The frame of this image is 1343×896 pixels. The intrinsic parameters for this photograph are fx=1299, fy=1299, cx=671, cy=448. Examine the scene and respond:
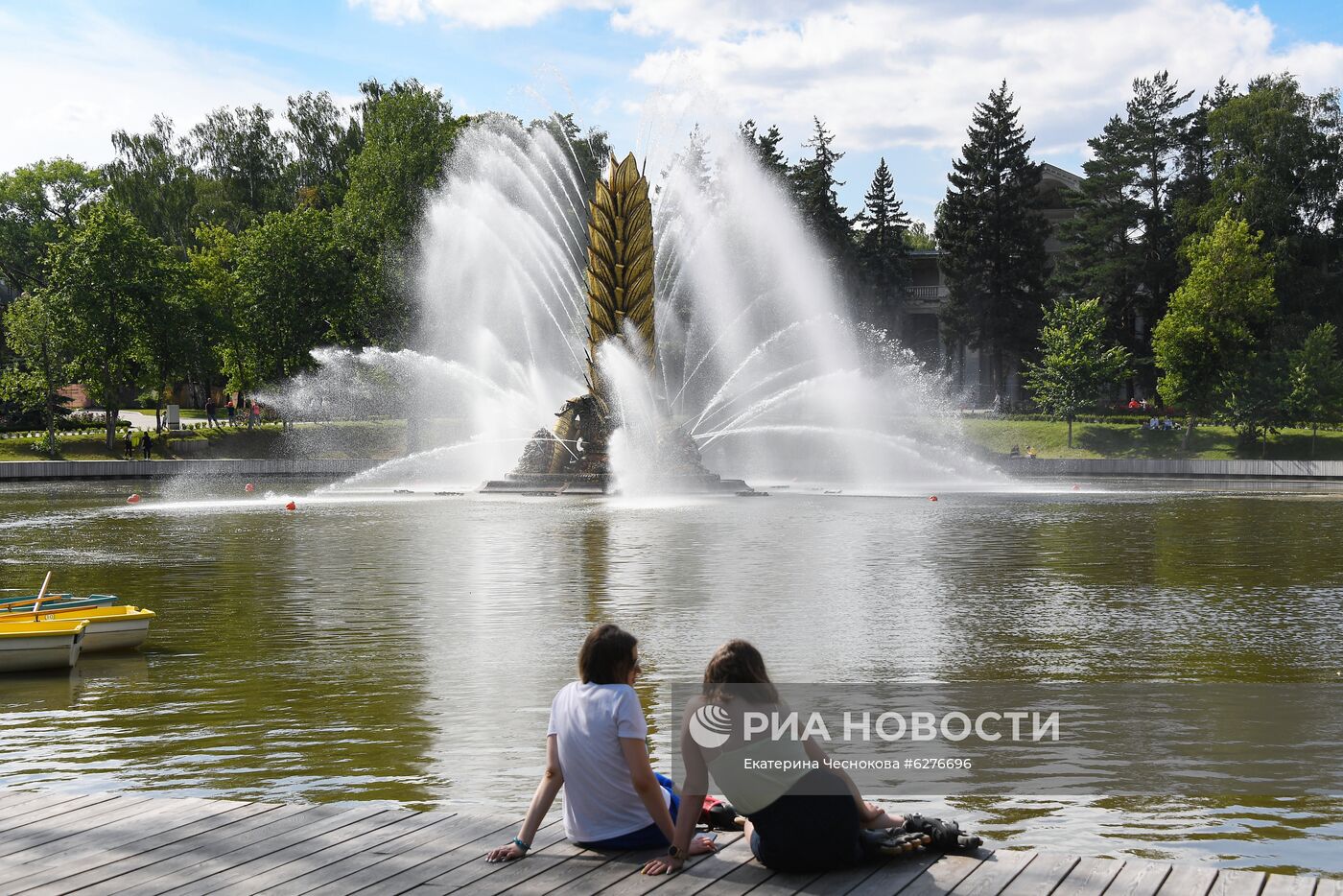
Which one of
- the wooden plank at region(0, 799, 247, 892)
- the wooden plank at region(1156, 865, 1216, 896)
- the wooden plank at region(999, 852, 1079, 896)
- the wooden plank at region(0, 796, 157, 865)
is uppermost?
the wooden plank at region(0, 796, 157, 865)

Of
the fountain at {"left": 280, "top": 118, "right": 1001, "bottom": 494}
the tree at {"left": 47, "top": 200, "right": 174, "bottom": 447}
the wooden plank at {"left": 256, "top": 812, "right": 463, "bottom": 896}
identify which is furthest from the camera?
the tree at {"left": 47, "top": 200, "right": 174, "bottom": 447}

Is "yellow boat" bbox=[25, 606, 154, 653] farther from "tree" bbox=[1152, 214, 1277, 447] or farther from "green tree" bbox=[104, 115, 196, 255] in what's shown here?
"green tree" bbox=[104, 115, 196, 255]

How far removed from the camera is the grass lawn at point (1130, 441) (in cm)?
6906

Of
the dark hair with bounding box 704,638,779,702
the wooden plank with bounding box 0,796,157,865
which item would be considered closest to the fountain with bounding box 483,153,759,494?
the wooden plank with bounding box 0,796,157,865

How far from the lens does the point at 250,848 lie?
7.11 meters

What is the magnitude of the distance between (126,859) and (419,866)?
5.17 feet

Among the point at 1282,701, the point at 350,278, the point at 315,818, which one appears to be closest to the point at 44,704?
the point at 315,818

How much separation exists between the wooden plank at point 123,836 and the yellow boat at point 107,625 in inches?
311

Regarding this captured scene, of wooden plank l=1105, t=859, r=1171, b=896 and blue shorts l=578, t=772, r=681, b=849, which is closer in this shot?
wooden plank l=1105, t=859, r=1171, b=896

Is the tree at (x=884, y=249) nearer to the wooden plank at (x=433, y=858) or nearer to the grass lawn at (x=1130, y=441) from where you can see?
the grass lawn at (x=1130, y=441)

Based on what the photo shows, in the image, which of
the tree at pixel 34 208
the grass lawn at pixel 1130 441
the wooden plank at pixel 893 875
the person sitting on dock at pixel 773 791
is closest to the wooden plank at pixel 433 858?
the person sitting on dock at pixel 773 791

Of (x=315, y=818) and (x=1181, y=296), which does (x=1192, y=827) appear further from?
(x=1181, y=296)

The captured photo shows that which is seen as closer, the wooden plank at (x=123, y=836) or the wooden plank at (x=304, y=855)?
the wooden plank at (x=304, y=855)

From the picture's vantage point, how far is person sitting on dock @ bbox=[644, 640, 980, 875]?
668 cm
